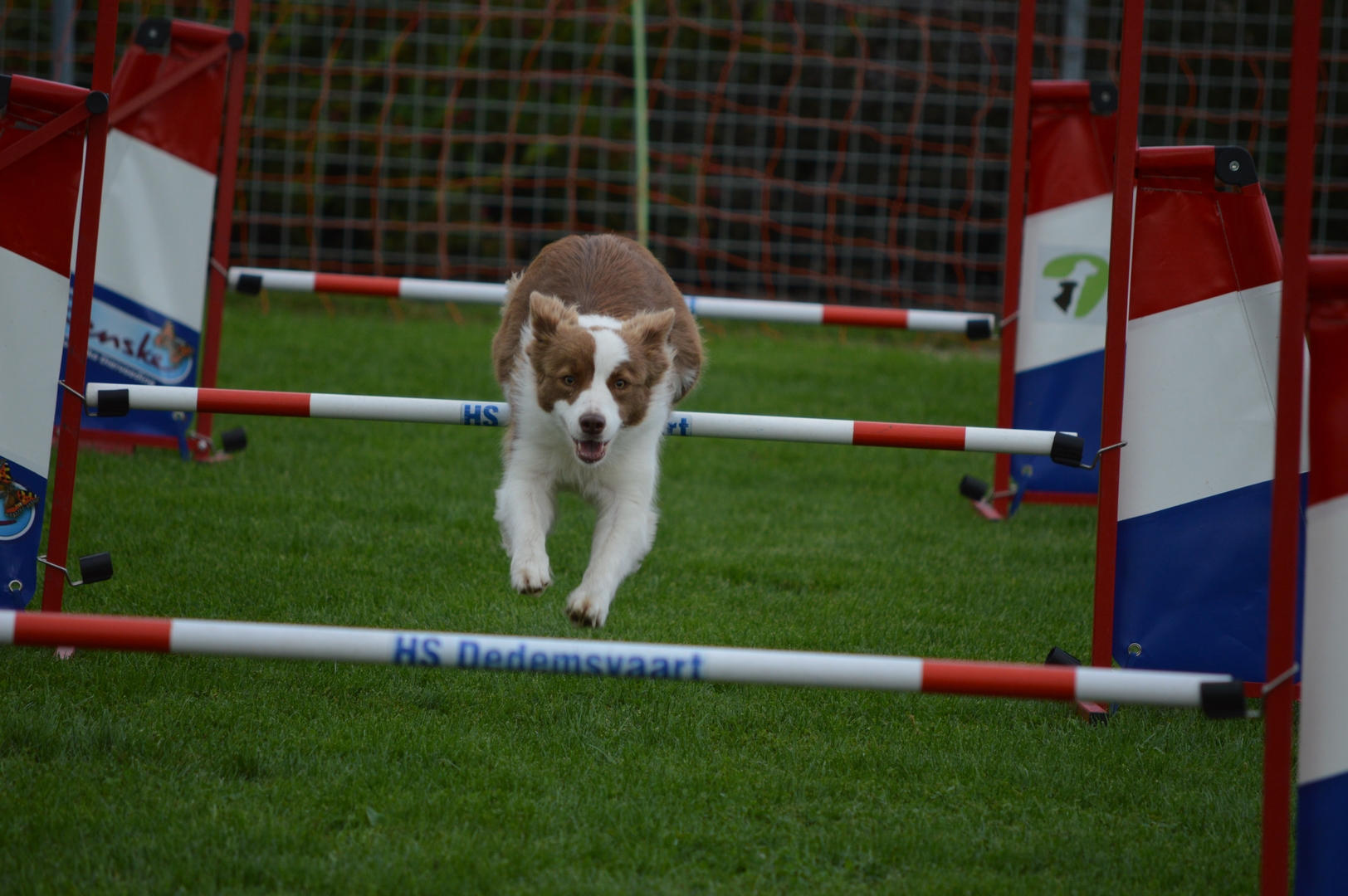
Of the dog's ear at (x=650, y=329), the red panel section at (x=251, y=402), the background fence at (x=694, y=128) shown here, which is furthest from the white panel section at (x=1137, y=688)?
the background fence at (x=694, y=128)

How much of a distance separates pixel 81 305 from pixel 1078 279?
447cm

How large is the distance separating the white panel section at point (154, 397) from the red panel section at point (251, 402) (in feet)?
0.13

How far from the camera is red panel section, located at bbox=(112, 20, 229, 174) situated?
6074mm

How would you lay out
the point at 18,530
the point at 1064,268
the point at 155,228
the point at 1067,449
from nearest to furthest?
1. the point at 18,530
2. the point at 1067,449
3. the point at 1064,268
4. the point at 155,228

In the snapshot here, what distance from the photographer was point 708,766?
346 centimetres

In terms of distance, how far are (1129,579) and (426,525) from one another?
3.17m

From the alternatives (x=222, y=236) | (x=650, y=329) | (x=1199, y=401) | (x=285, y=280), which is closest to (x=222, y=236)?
(x=222, y=236)

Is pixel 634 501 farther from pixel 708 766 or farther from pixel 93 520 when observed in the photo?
pixel 93 520

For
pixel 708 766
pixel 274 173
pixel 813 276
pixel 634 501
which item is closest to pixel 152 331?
pixel 634 501

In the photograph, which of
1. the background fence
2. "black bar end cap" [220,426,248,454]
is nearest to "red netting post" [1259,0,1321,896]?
"black bar end cap" [220,426,248,454]

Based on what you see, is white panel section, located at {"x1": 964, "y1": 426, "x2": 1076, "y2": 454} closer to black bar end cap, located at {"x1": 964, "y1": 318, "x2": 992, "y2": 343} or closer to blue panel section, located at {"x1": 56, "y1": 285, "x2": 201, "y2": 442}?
black bar end cap, located at {"x1": 964, "y1": 318, "x2": 992, "y2": 343}

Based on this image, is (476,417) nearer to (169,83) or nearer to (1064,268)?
(169,83)

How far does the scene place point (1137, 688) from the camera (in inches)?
98.6

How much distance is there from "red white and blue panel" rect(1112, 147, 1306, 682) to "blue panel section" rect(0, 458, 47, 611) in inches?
132
